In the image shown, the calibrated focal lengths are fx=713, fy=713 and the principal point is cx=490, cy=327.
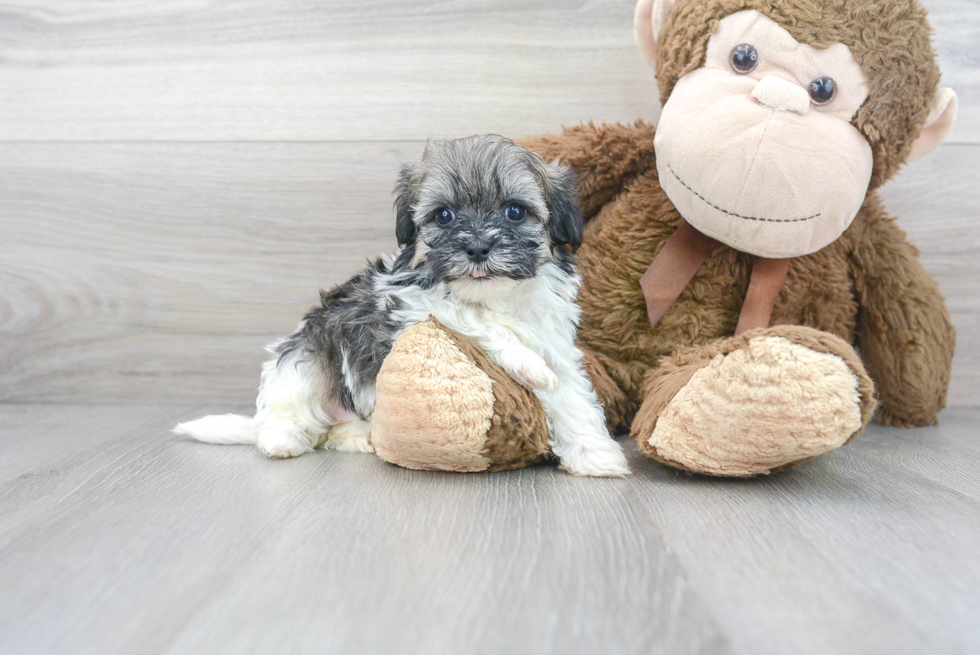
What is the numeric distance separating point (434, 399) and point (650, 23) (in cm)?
113

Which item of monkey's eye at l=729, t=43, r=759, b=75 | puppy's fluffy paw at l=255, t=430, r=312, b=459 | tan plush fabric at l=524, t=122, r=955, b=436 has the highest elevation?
monkey's eye at l=729, t=43, r=759, b=75

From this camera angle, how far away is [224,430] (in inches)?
71.2

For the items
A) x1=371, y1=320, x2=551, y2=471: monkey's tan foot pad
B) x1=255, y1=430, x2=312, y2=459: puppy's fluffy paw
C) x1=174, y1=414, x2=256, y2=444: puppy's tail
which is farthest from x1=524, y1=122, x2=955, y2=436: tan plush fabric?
x1=174, y1=414, x2=256, y2=444: puppy's tail

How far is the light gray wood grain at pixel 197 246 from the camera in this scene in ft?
7.23

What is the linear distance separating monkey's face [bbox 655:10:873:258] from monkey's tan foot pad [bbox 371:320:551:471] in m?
0.61

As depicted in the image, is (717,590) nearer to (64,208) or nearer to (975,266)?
(975,266)

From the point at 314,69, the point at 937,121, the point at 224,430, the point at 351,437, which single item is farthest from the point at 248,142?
the point at 937,121

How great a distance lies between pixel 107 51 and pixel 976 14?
2626 mm

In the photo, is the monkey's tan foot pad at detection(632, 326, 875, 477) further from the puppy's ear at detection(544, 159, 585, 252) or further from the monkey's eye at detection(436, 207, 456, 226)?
the monkey's eye at detection(436, 207, 456, 226)

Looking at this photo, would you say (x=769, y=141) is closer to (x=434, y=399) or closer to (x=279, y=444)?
(x=434, y=399)

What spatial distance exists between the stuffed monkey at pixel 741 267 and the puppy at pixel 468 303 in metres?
0.08

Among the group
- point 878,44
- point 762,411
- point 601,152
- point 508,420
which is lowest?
point 508,420

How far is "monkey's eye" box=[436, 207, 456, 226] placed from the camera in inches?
57.6

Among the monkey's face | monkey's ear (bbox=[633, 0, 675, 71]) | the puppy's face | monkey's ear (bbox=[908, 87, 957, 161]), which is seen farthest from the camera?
monkey's ear (bbox=[633, 0, 675, 71])
